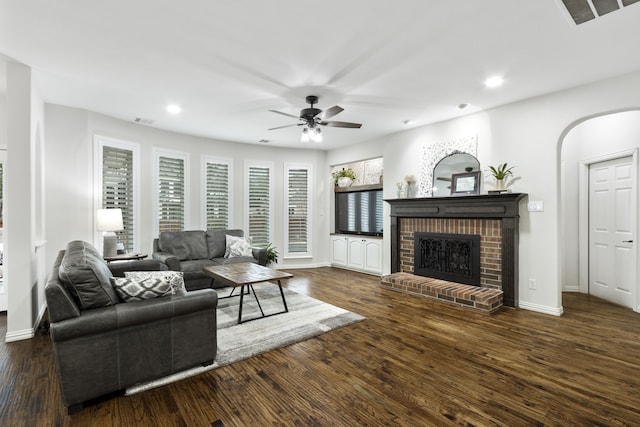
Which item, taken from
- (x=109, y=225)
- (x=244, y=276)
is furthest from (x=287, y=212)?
(x=109, y=225)

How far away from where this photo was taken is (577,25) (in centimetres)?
248

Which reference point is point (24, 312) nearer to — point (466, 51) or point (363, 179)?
point (466, 51)

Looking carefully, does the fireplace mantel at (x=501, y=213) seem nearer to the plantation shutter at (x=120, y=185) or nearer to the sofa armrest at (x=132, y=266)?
the sofa armrest at (x=132, y=266)

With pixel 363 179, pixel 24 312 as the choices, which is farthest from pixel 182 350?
pixel 363 179

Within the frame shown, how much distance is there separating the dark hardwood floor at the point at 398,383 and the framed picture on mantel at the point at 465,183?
1.99 m

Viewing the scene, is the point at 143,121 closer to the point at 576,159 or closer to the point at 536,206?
the point at 536,206

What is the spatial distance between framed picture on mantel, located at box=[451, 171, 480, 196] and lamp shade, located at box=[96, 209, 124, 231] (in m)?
5.12

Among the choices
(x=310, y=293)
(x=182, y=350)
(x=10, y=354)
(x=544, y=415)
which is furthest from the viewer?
(x=310, y=293)

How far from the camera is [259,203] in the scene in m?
6.91

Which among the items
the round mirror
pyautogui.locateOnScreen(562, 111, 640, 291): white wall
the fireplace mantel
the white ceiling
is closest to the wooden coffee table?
the white ceiling

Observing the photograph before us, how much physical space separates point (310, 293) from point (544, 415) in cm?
→ 335

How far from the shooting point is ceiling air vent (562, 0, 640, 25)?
2193 millimetres

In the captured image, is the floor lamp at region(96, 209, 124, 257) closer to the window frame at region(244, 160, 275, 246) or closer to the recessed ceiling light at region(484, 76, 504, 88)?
the window frame at region(244, 160, 275, 246)

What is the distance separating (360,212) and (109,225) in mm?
4698
